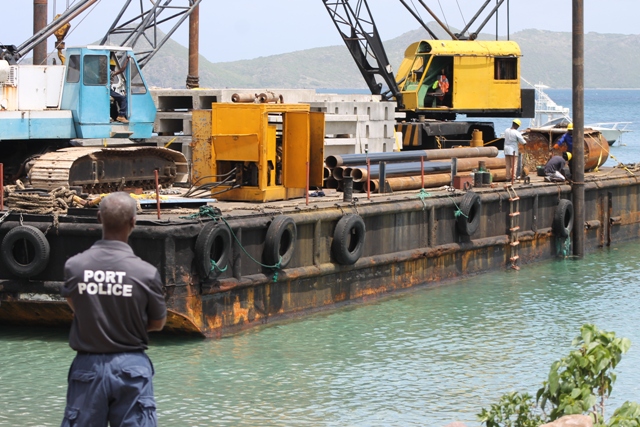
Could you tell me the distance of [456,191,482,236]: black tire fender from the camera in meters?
18.5

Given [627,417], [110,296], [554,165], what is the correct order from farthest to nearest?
[554,165] < [627,417] < [110,296]

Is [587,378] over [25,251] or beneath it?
beneath

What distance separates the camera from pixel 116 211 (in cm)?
634

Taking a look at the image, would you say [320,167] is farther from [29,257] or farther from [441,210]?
[29,257]

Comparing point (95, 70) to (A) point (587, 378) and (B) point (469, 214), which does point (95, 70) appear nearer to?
(B) point (469, 214)

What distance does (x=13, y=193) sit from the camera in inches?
551

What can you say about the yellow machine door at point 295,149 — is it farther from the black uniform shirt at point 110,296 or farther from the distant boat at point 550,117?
the distant boat at point 550,117

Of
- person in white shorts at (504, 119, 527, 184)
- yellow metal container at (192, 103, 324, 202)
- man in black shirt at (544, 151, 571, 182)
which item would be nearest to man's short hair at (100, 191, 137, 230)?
yellow metal container at (192, 103, 324, 202)

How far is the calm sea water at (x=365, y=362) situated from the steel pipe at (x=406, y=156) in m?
2.52

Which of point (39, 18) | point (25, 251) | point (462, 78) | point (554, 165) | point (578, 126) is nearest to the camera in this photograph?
point (25, 251)

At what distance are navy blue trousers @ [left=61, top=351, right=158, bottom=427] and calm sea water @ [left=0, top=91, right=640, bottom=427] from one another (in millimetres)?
4199

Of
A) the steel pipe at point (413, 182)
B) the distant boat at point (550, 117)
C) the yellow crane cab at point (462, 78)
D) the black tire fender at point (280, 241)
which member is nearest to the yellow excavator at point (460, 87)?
the yellow crane cab at point (462, 78)

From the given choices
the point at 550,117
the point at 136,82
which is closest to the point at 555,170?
the point at 136,82

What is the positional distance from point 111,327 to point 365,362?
7.09 metres
